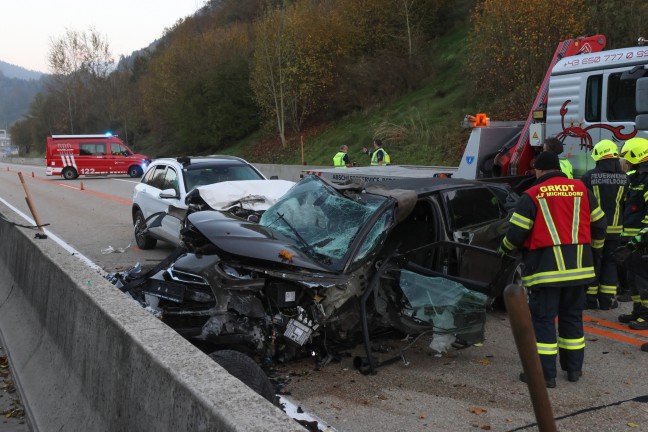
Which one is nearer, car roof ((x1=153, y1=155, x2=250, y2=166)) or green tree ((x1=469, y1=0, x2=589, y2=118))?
car roof ((x1=153, y1=155, x2=250, y2=166))

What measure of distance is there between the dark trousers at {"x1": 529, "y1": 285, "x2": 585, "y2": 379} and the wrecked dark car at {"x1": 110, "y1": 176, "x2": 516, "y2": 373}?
1.27 ft

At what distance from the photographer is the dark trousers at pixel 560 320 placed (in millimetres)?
4852

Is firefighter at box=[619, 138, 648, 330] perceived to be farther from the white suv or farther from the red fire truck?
the red fire truck

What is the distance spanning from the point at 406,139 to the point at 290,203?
73.1ft

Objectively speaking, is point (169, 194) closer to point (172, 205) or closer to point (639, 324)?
point (172, 205)

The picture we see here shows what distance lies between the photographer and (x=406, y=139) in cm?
2777

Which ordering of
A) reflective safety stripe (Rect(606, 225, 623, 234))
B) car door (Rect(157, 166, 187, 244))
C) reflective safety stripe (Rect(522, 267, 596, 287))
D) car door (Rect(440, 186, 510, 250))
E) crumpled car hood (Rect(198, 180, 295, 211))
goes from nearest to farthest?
reflective safety stripe (Rect(522, 267, 596, 287)), car door (Rect(440, 186, 510, 250)), reflective safety stripe (Rect(606, 225, 623, 234)), crumpled car hood (Rect(198, 180, 295, 211)), car door (Rect(157, 166, 187, 244))

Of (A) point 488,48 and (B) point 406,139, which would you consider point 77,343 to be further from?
(B) point 406,139

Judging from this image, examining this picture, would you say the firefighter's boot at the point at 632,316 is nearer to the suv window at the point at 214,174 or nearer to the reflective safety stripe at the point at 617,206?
the reflective safety stripe at the point at 617,206

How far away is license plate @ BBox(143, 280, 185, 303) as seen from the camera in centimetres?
508

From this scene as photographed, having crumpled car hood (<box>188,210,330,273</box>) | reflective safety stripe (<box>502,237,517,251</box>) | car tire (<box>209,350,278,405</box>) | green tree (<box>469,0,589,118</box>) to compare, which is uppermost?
green tree (<box>469,0,589,118</box>)

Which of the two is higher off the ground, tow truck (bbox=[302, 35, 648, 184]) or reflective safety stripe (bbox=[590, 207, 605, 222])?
tow truck (bbox=[302, 35, 648, 184])

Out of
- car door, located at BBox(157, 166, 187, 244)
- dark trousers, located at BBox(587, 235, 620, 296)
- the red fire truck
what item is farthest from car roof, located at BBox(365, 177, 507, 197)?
the red fire truck

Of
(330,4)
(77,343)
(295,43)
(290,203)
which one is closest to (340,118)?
(295,43)
